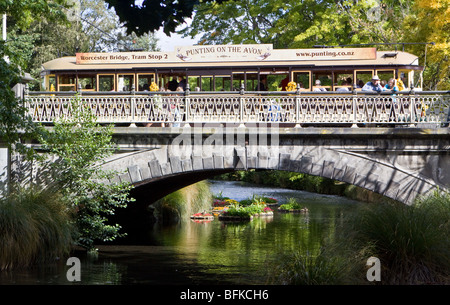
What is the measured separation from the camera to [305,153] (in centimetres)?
1527

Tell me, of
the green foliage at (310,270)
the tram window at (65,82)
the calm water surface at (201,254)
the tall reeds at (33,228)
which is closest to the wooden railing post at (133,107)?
the tall reeds at (33,228)

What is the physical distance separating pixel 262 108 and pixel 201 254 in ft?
13.3

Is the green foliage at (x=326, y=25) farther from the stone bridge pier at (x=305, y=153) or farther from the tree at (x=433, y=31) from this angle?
the stone bridge pier at (x=305, y=153)

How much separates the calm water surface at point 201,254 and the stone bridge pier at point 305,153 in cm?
167

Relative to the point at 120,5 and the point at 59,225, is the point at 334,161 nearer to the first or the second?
the point at 59,225

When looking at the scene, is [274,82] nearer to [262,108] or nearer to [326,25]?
[326,25]

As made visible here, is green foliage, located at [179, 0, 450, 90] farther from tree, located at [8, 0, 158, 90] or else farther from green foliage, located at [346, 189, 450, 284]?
green foliage, located at [346, 189, 450, 284]

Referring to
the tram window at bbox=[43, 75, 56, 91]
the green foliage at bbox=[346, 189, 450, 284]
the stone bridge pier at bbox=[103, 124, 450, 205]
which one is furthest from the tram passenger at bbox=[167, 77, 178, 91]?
the green foliage at bbox=[346, 189, 450, 284]

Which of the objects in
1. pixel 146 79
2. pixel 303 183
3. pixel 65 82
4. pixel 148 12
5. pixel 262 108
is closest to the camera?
pixel 148 12

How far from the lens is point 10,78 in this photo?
37.4ft

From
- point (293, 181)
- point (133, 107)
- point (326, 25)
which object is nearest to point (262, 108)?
point (133, 107)

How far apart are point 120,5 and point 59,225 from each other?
835 centimetres
